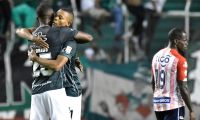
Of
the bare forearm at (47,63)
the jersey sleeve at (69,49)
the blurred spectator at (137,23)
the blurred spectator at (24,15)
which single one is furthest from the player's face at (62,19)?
the blurred spectator at (137,23)

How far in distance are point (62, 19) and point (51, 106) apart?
1.05 meters

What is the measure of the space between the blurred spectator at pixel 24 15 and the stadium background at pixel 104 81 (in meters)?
0.08

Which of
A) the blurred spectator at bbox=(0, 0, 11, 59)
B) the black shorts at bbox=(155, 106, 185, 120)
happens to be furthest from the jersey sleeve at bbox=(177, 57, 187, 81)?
the blurred spectator at bbox=(0, 0, 11, 59)

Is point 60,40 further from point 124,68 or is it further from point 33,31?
point 124,68

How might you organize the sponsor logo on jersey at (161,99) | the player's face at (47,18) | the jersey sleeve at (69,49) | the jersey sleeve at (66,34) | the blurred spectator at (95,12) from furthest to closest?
1. the blurred spectator at (95,12)
2. the sponsor logo on jersey at (161,99)
3. the player's face at (47,18)
4. the jersey sleeve at (66,34)
5. the jersey sleeve at (69,49)

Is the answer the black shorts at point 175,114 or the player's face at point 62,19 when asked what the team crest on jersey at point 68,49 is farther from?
the black shorts at point 175,114

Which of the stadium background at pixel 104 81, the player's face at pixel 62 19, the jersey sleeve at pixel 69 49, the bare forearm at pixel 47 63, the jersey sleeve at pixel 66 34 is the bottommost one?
the stadium background at pixel 104 81

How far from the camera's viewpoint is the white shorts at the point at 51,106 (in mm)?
9078

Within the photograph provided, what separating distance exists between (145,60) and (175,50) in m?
6.30

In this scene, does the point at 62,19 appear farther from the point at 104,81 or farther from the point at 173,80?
the point at 104,81

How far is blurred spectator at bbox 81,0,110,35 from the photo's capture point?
1631 cm

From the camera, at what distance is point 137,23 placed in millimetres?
16344

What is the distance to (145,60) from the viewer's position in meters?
16.3

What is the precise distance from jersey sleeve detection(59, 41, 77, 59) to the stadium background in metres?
7.18
